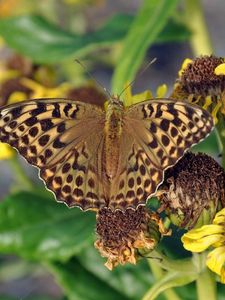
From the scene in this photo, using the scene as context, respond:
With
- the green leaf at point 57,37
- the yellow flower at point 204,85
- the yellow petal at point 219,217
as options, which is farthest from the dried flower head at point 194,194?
the green leaf at point 57,37

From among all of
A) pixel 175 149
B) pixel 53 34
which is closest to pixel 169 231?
pixel 175 149

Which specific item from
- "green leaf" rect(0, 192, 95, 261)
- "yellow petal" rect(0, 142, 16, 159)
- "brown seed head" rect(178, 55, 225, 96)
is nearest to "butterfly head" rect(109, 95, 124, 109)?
"brown seed head" rect(178, 55, 225, 96)

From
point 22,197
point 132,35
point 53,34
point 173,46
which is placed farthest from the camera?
point 173,46

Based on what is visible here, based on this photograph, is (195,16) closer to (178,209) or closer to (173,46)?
(178,209)

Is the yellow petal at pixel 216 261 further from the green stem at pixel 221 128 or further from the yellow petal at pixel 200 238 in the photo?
the green stem at pixel 221 128

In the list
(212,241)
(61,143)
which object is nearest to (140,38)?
(61,143)

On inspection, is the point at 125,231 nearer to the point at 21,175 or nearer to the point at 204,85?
the point at 204,85
